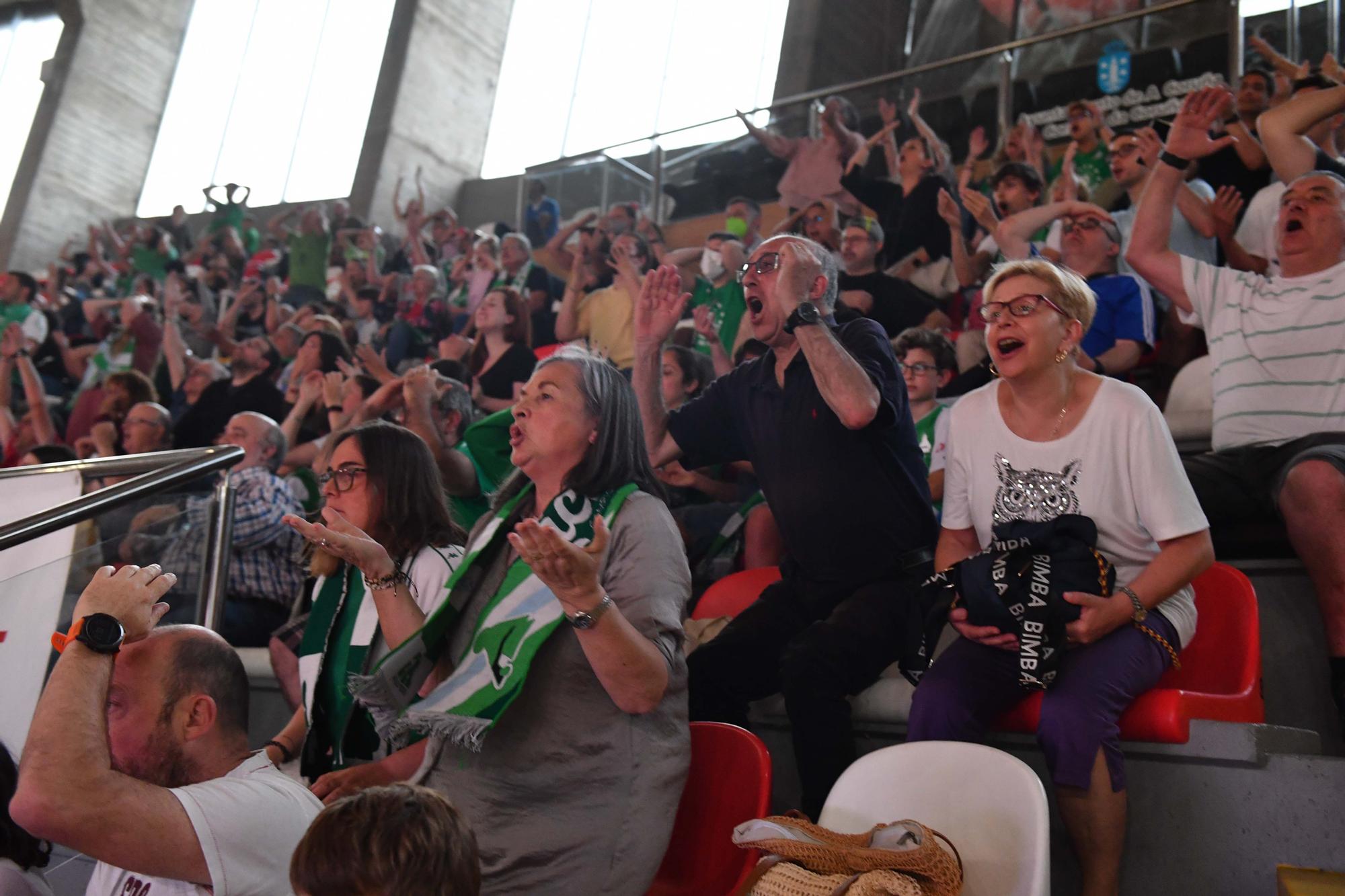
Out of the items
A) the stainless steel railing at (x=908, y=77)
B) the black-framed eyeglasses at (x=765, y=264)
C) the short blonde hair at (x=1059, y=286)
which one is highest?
the stainless steel railing at (x=908, y=77)

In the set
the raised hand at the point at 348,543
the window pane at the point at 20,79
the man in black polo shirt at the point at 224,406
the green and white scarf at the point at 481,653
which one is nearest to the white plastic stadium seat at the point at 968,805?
the green and white scarf at the point at 481,653

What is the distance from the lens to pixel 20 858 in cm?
192

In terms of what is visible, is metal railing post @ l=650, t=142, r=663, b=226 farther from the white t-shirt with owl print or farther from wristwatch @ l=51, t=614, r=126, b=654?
wristwatch @ l=51, t=614, r=126, b=654

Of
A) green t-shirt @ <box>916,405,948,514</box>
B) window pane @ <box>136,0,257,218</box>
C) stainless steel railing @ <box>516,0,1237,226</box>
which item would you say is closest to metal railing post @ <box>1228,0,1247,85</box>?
stainless steel railing @ <box>516,0,1237,226</box>

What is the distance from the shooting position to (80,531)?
2658mm

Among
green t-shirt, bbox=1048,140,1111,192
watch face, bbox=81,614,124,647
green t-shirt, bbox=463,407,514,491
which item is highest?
green t-shirt, bbox=1048,140,1111,192

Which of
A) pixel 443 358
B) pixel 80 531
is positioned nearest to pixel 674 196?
pixel 443 358

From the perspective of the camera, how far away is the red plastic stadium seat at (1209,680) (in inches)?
69.9

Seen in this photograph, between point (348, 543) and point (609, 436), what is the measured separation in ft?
1.67

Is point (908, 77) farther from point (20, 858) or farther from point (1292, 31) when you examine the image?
point (20, 858)

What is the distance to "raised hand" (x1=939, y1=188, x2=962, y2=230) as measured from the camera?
462 cm

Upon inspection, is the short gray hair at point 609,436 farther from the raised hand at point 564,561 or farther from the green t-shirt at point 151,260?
the green t-shirt at point 151,260

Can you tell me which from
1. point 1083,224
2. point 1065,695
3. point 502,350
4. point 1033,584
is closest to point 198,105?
point 502,350

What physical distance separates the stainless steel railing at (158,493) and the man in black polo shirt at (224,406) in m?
2.26
